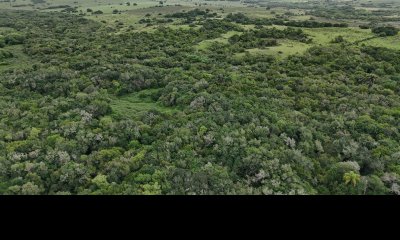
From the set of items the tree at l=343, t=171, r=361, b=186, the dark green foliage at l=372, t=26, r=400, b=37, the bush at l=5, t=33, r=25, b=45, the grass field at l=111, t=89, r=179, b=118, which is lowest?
the tree at l=343, t=171, r=361, b=186

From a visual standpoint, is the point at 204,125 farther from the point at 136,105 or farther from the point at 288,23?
the point at 288,23

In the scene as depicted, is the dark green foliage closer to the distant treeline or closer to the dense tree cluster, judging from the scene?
the distant treeline

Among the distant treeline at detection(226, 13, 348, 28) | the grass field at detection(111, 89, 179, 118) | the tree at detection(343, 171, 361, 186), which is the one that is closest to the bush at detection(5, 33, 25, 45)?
the grass field at detection(111, 89, 179, 118)

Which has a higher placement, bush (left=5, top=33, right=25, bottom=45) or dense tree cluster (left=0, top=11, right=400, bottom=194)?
bush (left=5, top=33, right=25, bottom=45)

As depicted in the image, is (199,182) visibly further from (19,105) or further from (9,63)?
(9,63)

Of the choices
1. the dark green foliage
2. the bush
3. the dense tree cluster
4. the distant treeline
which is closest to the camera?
the dense tree cluster

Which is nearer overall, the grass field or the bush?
the grass field
